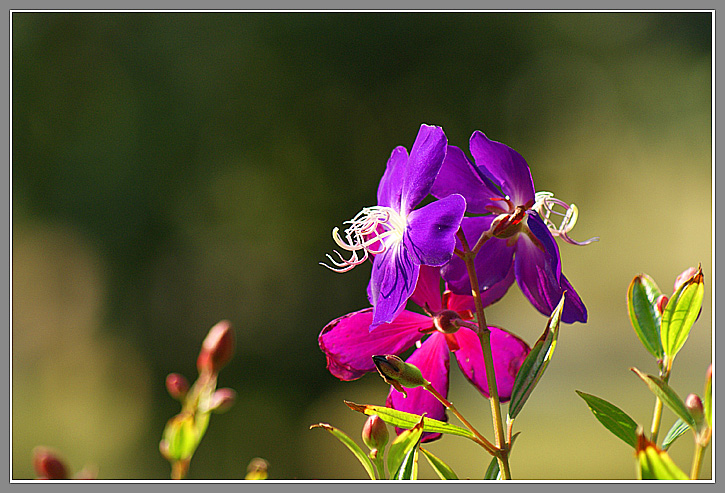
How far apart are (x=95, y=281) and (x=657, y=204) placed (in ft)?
14.0

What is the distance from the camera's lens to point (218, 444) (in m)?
3.57

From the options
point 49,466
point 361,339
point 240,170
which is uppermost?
point 240,170

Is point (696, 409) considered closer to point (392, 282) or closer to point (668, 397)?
point (668, 397)

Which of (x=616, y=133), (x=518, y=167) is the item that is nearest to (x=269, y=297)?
(x=616, y=133)

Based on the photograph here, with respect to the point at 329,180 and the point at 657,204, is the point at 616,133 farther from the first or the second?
the point at 329,180

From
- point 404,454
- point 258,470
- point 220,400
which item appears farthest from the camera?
point 220,400

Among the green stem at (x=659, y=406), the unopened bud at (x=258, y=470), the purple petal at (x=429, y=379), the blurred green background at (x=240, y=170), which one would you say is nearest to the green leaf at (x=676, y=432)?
the green stem at (x=659, y=406)

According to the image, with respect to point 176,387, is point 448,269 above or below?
above

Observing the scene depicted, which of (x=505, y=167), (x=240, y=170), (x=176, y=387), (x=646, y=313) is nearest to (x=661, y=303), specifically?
(x=646, y=313)

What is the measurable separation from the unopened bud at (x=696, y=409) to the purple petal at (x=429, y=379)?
131 millimetres

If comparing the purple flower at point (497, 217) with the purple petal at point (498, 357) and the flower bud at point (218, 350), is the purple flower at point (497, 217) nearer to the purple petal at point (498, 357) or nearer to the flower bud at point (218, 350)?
the purple petal at point (498, 357)

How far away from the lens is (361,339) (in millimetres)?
386

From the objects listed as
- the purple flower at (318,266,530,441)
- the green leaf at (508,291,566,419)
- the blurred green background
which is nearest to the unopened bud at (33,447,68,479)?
the purple flower at (318,266,530,441)

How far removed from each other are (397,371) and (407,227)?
0.09m
